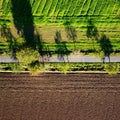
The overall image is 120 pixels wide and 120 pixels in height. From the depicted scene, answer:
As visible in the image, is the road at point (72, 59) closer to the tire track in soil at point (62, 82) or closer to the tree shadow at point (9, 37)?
the tree shadow at point (9, 37)

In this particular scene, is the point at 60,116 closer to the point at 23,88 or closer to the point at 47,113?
the point at 47,113

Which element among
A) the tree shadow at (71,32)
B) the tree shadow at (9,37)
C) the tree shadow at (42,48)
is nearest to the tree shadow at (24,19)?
the tree shadow at (42,48)

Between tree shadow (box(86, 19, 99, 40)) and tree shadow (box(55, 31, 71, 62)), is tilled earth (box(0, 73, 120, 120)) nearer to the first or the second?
tree shadow (box(55, 31, 71, 62))

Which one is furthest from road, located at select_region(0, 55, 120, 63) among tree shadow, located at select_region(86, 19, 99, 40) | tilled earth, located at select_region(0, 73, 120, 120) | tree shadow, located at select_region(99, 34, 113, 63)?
tree shadow, located at select_region(86, 19, 99, 40)

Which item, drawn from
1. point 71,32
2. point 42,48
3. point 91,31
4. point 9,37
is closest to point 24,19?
point 9,37

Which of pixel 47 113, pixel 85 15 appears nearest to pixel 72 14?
pixel 85 15

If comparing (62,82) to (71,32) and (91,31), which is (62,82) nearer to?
(71,32)
